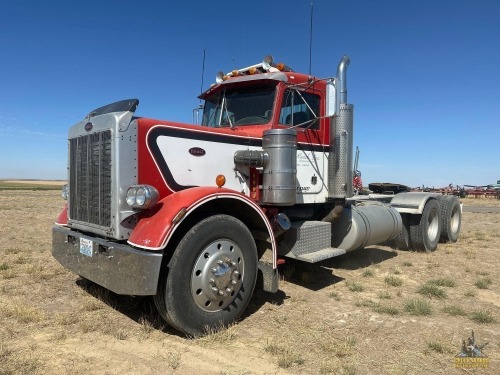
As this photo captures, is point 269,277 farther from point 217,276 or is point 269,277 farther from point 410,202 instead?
point 410,202

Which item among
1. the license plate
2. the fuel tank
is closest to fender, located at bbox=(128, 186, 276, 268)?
the license plate

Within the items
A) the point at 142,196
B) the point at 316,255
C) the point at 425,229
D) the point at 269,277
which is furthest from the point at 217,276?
the point at 425,229

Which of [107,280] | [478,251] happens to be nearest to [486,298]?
[478,251]

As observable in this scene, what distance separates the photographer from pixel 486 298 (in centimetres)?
528

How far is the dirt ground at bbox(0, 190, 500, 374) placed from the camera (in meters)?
3.24

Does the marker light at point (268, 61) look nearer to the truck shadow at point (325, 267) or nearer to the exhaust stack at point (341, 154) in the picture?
the exhaust stack at point (341, 154)

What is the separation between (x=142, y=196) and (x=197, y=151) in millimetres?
962

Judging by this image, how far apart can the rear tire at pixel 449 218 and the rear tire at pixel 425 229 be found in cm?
55

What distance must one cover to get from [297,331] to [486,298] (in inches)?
120

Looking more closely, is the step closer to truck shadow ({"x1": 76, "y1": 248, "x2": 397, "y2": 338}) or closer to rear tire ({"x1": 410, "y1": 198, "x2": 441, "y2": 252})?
truck shadow ({"x1": 76, "y1": 248, "x2": 397, "y2": 338})

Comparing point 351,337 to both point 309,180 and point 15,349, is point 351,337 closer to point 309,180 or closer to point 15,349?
point 309,180

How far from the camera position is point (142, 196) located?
12.1 feet

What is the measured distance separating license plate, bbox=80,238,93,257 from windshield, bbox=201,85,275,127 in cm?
256

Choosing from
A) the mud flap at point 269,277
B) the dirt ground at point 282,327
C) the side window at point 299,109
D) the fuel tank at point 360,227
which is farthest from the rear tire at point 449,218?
the mud flap at point 269,277
